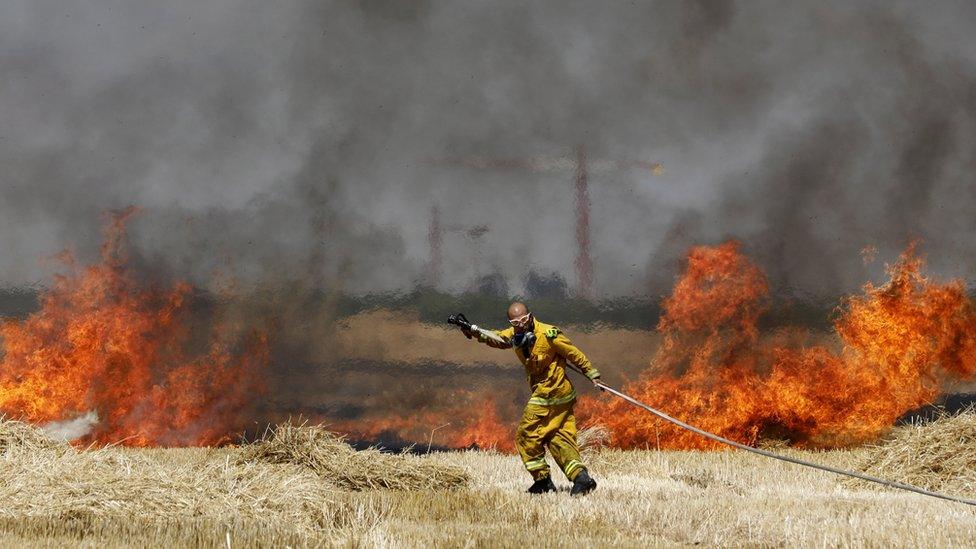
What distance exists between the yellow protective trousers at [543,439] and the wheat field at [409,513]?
1.61 ft

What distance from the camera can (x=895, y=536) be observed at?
8820mm

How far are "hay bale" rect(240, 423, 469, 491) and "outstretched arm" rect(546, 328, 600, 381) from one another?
2505 millimetres

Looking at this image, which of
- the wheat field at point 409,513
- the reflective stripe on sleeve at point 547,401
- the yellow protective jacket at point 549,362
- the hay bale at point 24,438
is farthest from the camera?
the hay bale at point 24,438

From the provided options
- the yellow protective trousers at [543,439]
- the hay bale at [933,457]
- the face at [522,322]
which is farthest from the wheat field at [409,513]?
the face at [522,322]

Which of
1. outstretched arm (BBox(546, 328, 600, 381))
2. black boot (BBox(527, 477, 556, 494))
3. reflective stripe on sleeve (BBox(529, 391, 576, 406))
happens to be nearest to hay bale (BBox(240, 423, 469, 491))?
black boot (BBox(527, 477, 556, 494))

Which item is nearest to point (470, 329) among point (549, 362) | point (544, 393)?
point (549, 362)

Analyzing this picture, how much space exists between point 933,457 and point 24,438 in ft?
42.4

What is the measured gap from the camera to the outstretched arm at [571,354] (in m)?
12.5

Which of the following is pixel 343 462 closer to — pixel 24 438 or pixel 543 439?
pixel 543 439

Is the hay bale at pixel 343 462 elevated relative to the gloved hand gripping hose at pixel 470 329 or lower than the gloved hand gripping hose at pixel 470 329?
lower

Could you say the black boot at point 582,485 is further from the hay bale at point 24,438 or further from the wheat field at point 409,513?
the hay bale at point 24,438

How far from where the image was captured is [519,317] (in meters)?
12.4

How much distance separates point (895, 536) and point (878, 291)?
13.8 m

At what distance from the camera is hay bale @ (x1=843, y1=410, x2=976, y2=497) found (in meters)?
13.3
